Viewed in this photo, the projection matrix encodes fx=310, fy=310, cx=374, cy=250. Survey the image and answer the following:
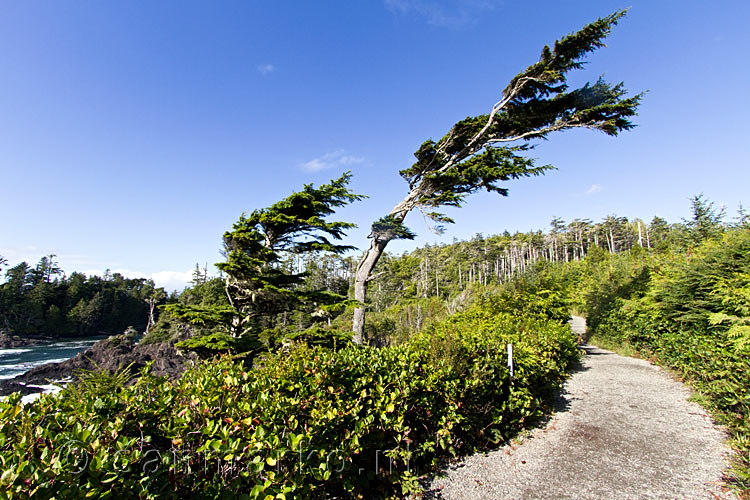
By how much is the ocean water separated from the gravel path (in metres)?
31.0

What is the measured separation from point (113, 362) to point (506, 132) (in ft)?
110

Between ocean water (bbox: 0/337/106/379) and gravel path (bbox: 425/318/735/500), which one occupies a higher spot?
gravel path (bbox: 425/318/735/500)

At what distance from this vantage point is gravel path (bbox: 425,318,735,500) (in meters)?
3.26

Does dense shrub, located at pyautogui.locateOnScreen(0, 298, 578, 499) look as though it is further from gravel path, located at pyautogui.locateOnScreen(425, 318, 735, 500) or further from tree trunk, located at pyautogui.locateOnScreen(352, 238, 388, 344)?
tree trunk, located at pyautogui.locateOnScreen(352, 238, 388, 344)

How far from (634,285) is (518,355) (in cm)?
1132

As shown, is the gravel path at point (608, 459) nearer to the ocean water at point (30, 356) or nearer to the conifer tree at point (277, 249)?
the conifer tree at point (277, 249)

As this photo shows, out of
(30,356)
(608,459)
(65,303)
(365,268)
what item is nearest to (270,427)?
(608,459)

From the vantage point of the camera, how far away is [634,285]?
12.7 meters

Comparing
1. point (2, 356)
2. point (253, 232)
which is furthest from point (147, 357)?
point (253, 232)

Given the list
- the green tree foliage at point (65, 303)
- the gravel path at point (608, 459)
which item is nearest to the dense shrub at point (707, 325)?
the gravel path at point (608, 459)

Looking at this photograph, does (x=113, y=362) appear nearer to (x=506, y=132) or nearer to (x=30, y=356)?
(x=30, y=356)

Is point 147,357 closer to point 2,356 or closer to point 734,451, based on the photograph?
point 2,356

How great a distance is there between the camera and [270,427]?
7.04 feet

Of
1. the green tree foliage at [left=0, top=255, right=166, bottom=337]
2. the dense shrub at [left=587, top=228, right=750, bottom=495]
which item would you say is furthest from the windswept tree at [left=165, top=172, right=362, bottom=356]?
the green tree foliage at [left=0, top=255, right=166, bottom=337]
